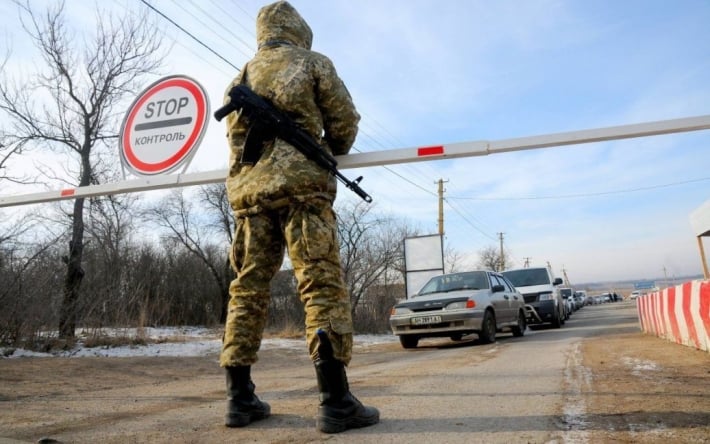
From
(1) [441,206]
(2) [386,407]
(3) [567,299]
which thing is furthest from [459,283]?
(1) [441,206]

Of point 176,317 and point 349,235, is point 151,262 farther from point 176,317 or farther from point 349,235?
point 349,235

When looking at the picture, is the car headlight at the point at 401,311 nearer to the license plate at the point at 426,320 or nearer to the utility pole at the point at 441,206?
the license plate at the point at 426,320

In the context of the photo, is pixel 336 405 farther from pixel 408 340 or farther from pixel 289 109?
pixel 408 340

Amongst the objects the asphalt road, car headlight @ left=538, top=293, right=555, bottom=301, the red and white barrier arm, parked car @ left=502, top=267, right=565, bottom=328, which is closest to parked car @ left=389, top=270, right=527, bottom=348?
the asphalt road

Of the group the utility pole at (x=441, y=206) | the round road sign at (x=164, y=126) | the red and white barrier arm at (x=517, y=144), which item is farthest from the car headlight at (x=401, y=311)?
the utility pole at (x=441, y=206)

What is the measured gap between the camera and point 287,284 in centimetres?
2789

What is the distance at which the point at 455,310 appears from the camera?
31.2ft

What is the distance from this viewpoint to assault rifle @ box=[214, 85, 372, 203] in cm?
276

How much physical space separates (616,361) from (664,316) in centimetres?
408

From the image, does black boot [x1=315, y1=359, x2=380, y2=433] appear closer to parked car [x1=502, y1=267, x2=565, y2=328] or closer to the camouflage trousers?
the camouflage trousers

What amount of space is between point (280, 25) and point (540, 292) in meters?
14.1

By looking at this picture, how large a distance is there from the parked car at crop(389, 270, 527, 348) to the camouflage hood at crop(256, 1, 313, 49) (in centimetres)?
731

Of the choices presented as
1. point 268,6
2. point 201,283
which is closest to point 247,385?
point 268,6

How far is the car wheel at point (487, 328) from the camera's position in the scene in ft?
32.0
